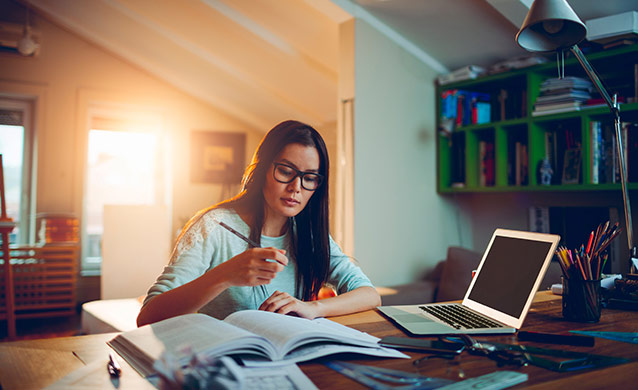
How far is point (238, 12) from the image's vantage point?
332 centimetres

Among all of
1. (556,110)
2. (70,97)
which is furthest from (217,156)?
(556,110)

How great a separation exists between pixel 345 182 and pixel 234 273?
1819 mm

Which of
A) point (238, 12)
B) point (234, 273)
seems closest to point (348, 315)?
point (234, 273)

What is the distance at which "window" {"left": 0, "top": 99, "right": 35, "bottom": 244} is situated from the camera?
472 centimetres

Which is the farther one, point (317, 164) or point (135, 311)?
point (135, 311)

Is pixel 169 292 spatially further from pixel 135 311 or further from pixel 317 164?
pixel 135 311

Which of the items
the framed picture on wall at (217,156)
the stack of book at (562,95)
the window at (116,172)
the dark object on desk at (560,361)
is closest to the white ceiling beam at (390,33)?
the stack of book at (562,95)

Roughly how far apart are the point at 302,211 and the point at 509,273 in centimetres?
73

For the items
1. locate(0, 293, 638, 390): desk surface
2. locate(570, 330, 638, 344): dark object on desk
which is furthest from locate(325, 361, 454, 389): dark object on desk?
locate(570, 330, 638, 344): dark object on desk

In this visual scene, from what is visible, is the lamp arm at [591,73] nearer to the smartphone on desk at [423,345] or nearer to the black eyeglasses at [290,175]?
the black eyeglasses at [290,175]

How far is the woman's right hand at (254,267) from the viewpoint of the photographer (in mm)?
1046

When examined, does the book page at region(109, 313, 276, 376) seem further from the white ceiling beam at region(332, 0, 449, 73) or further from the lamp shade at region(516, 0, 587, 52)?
the white ceiling beam at region(332, 0, 449, 73)

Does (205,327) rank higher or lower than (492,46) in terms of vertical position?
lower

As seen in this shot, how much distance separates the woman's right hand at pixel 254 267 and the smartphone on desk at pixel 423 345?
28 centimetres
